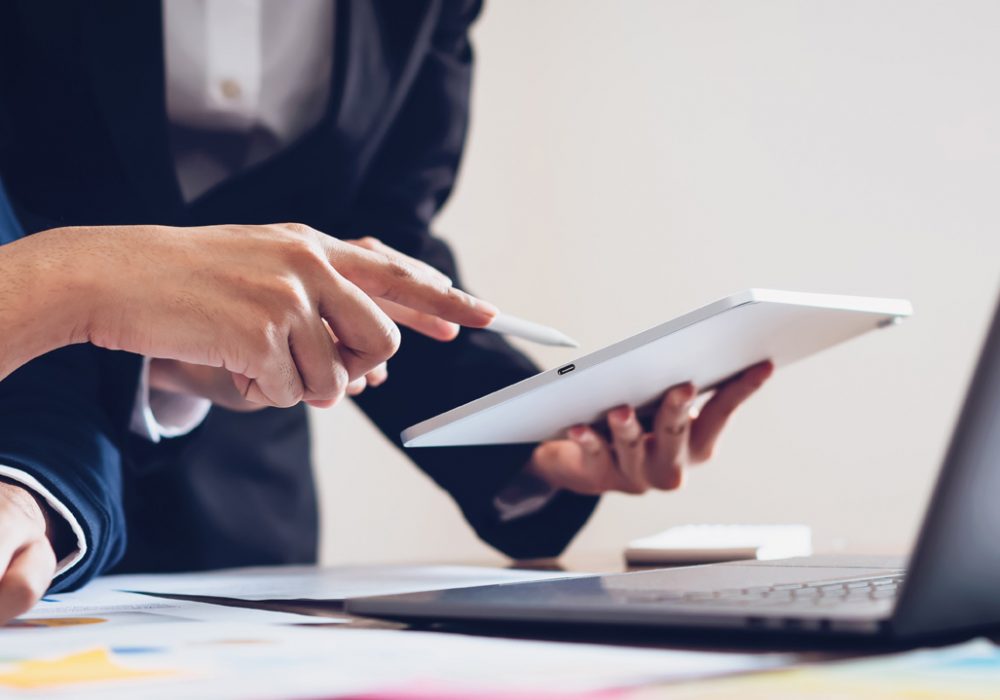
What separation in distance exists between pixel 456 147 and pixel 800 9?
1.10 meters

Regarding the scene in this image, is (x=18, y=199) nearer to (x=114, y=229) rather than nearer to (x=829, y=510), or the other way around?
(x=114, y=229)

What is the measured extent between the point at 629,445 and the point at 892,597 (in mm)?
548

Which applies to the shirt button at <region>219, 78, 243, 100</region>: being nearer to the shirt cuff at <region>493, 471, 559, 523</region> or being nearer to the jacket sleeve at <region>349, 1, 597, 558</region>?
the jacket sleeve at <region>349, 1, 597, 558</region>

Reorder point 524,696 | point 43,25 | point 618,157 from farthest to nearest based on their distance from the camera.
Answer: point 618,157, point 43,25, point 524,696

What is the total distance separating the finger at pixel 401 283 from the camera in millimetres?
577

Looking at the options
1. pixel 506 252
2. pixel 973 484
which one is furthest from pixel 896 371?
pixel 973 484

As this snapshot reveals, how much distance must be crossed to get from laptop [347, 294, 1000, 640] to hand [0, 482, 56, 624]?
0.46ft

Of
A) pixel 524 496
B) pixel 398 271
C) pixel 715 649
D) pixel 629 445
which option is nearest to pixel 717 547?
pixel 629 445

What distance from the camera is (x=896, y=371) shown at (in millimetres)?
1839

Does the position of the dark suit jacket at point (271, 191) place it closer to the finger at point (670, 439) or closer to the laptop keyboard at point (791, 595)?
the finger at point (670, 439)

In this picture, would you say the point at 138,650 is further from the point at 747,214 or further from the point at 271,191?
the point at 747,214

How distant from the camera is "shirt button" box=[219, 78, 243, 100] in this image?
1021 millimetres

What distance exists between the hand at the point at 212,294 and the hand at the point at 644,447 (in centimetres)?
39

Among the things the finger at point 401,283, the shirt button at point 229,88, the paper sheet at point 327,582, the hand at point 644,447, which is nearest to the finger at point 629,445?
the hand at point 644,447
